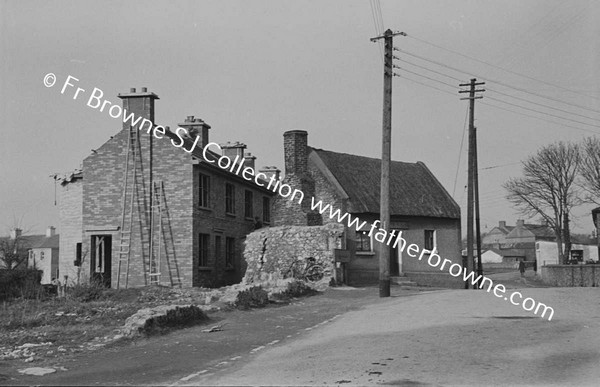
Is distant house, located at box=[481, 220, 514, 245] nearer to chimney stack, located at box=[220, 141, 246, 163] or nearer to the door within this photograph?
chimney stack, located at box=[220, 141, 246, 163]

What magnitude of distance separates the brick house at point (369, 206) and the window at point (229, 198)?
284cm

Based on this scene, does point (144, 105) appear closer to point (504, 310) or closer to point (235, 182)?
point (235, 182)

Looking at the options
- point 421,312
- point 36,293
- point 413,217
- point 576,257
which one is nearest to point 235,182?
point 413,217

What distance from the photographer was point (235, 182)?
109 feet

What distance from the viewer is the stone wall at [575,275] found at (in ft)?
122

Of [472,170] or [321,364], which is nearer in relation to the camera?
[321,364]

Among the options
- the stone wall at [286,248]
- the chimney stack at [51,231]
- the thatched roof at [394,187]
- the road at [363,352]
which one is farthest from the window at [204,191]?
the chimney stack at [51,231]

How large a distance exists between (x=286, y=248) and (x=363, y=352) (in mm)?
16630

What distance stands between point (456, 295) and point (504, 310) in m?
5.02

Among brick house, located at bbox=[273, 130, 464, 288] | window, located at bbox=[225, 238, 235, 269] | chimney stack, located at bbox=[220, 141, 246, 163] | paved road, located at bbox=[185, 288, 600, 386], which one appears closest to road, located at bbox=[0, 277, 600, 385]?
paved road, located at bbox=[185, 288, 600, 386]

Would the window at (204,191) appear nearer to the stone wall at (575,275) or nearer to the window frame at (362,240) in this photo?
the window frame at (362,240)

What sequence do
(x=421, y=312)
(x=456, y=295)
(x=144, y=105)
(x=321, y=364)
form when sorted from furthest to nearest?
(x=144, y=105)
(x=456, y=295)
(x=421, y=312)
(x=321, y=364)

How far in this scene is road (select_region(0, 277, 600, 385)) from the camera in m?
8.66

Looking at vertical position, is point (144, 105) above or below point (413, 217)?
above
